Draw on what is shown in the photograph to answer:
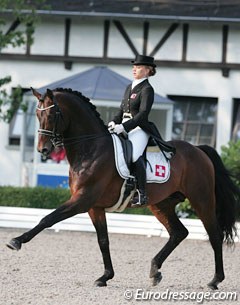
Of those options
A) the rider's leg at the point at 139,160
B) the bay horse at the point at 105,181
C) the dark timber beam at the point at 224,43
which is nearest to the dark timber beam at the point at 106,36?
the dark timber beam at the point at 224,43

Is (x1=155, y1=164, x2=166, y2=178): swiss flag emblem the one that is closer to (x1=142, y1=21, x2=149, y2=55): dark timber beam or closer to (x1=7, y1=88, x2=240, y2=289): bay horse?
(x1=7, y1=88, x2=240, y2=289): bay horse

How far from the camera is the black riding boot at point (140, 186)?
10.7 metres

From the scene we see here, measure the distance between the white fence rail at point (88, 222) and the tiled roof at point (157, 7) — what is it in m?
9.26

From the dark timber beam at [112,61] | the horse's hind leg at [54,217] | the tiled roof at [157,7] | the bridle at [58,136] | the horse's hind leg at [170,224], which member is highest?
the tiled roof at [157,7]

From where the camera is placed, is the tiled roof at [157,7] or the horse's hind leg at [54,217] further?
the tiled roof at [157,7]

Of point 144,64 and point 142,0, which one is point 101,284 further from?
point 142,0

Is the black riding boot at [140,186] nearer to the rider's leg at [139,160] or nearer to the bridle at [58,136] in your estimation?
the rider's leg at [139,160]

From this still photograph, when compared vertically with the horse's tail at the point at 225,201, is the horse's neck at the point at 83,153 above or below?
above

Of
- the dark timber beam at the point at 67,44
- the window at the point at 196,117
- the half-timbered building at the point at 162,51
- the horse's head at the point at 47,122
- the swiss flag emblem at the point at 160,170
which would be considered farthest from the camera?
the window at the point at 196,117

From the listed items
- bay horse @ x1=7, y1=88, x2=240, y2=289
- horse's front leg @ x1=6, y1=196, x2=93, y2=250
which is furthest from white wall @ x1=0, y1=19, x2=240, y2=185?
horse's front leg @ x1=6, y1=196, x2=93, y2=250

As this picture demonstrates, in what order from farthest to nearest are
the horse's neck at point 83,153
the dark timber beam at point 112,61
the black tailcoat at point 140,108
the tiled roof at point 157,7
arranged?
the dark timber beam at point 112,61, the tiled roof at point 157,7, the black tailcoat at point 140,108, the horse's neck at point 83,153

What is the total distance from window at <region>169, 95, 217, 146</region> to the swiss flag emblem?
15350 millimetres

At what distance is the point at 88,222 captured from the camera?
17.4 m

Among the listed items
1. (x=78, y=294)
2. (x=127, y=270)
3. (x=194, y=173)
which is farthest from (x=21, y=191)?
(x=78, y=294)
